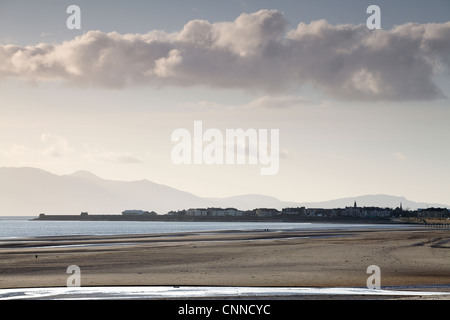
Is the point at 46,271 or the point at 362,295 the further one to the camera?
the point at 46,271

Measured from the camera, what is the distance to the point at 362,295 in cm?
2105

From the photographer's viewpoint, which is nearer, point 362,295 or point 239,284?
point 362,295

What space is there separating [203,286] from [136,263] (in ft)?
39.1

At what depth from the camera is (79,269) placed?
3150 centimetres

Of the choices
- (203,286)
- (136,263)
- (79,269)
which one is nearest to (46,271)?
(79,269)
